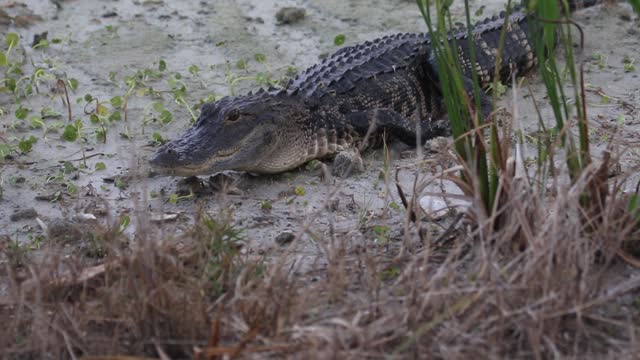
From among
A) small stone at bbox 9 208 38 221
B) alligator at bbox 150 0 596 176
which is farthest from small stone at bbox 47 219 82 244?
alligator at bbox 150 0 596 176

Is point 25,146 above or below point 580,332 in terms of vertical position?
above

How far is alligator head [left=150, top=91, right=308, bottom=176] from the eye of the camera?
462cm

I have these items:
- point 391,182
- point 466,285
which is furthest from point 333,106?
point 466,285

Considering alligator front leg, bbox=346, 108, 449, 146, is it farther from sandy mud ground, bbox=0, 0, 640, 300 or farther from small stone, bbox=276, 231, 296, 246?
small stone, bbox=276, 231, 296, 246

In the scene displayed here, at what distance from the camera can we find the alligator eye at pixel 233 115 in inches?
192

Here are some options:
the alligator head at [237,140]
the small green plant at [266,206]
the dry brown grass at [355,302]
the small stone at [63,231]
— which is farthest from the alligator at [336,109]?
the dry brown grass at [355,302]

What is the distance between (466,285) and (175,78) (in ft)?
11.3

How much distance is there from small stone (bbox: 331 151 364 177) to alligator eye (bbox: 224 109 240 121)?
1.82 ft

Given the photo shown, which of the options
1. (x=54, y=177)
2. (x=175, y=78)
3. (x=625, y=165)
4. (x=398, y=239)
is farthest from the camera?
(x=175, y=78)

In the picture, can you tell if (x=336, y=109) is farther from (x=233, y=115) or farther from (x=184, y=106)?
(x=184, y=106)

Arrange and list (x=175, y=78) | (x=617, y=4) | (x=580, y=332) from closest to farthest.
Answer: (x=580, y=332) → (x=175, y=78) → (x=617, y=4)

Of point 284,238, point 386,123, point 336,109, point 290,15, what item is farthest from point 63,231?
point 290,15

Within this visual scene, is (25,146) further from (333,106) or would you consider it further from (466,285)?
(466,285)

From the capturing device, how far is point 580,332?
2873 mm
